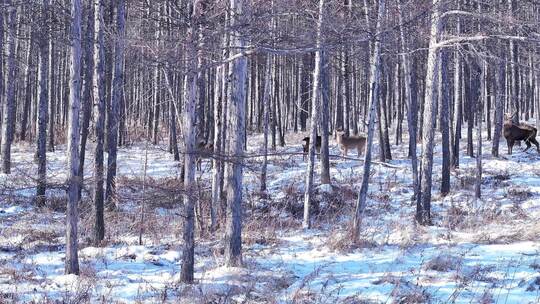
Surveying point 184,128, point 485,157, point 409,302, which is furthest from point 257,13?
point 485,157

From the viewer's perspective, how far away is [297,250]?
1121cm

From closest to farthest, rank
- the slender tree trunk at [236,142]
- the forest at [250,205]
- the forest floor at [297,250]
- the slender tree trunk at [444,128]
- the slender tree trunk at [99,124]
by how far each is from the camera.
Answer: the forest floor at [297,250], the forest at [250,205], the slender tree trunk at [236,142], the slender tree trunk at [99,124], the slender tree trunk at [444,128]

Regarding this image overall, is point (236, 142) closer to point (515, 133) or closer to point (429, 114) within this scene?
point (429, 114)

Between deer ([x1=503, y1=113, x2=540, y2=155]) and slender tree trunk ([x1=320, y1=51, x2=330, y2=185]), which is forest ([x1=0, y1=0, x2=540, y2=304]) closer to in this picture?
slender tree trunk ([x1=320, y1=51, x2=330, y2=185])

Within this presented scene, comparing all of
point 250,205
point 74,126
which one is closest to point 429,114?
point 250,205

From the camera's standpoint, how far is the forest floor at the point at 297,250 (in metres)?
8.11

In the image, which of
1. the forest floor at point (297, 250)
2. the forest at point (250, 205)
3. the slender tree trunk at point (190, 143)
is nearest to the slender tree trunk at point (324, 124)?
the forest at point (250, 205)

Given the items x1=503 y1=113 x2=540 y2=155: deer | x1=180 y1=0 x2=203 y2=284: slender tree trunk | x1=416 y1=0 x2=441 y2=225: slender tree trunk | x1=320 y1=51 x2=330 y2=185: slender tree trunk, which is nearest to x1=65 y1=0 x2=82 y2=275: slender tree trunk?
x1=180 y1=0 x2=203 y2=284: slender tree trunk

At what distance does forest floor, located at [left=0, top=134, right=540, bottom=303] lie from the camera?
8.11m

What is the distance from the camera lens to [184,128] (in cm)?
850

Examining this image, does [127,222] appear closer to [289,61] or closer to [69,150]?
[69,150]

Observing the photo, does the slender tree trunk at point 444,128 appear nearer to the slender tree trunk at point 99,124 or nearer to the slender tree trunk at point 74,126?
the slender tree trunk at point 99,124

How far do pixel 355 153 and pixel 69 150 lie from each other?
18210mm

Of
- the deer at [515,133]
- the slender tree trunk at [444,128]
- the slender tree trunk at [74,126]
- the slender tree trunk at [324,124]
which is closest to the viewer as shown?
the slender tree trunk at [74,126]
